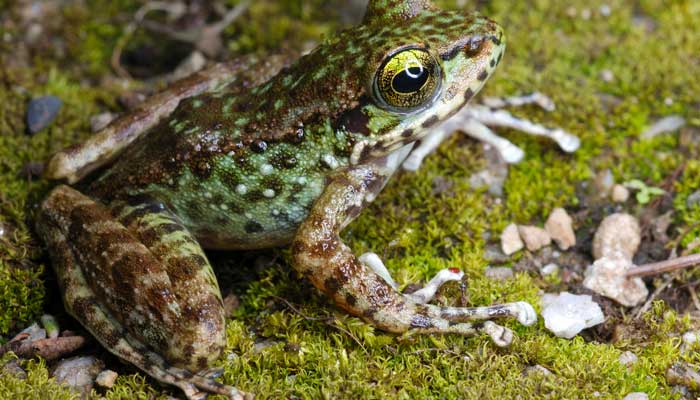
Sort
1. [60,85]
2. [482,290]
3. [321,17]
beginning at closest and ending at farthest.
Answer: [482,290], [60,85], [321,17]

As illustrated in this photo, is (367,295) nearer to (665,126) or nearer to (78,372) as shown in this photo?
(78,372)

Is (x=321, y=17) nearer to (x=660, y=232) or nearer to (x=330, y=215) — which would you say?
(x=330, y=215)

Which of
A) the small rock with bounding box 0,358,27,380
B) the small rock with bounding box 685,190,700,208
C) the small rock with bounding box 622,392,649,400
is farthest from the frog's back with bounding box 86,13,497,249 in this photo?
the small rock with bounding box 685,190,700,208

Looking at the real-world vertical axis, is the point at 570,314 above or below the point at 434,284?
below

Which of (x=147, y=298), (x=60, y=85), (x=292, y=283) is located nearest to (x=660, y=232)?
(x=292, y=283)

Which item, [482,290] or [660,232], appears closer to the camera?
[482,290]

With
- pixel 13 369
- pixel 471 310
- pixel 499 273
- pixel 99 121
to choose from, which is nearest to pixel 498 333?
pixel 471 310

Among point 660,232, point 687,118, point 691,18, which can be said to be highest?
point 691,18
